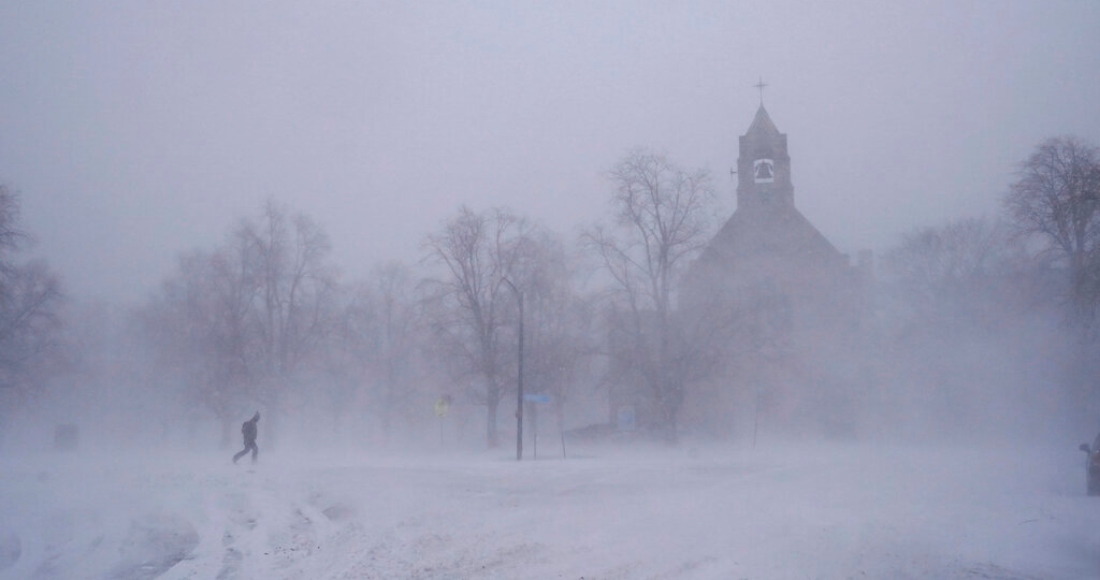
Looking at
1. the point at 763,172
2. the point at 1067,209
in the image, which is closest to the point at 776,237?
the point at 763,172

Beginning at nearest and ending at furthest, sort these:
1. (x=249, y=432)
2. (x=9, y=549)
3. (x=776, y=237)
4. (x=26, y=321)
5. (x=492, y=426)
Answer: (x=9, y=549) → (x=249, y=432) → (x=26, y=321) → (x=492, y=426) → (x=776, y=237)

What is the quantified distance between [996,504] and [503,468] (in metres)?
12.2

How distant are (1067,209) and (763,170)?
121 feet

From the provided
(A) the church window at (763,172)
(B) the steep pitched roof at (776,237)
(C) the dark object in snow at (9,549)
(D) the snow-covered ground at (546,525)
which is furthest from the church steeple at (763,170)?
(C) the dark object in snow at (9,549)

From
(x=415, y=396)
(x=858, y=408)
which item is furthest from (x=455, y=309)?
(x=858, y=408)

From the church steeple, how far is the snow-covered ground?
35.5 m

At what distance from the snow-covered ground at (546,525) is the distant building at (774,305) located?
18.5m

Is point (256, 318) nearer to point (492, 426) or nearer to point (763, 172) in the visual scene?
point (492, 426)

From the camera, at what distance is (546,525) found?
579 inches

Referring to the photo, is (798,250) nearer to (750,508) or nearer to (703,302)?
(703,302)

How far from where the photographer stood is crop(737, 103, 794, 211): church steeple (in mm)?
56562

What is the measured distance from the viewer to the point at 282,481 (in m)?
20.3

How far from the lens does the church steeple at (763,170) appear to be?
2227 inches

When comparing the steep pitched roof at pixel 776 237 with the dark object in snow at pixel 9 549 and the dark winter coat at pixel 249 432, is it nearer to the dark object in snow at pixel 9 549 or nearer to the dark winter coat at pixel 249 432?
the dark winter coat at pixel 249 432
